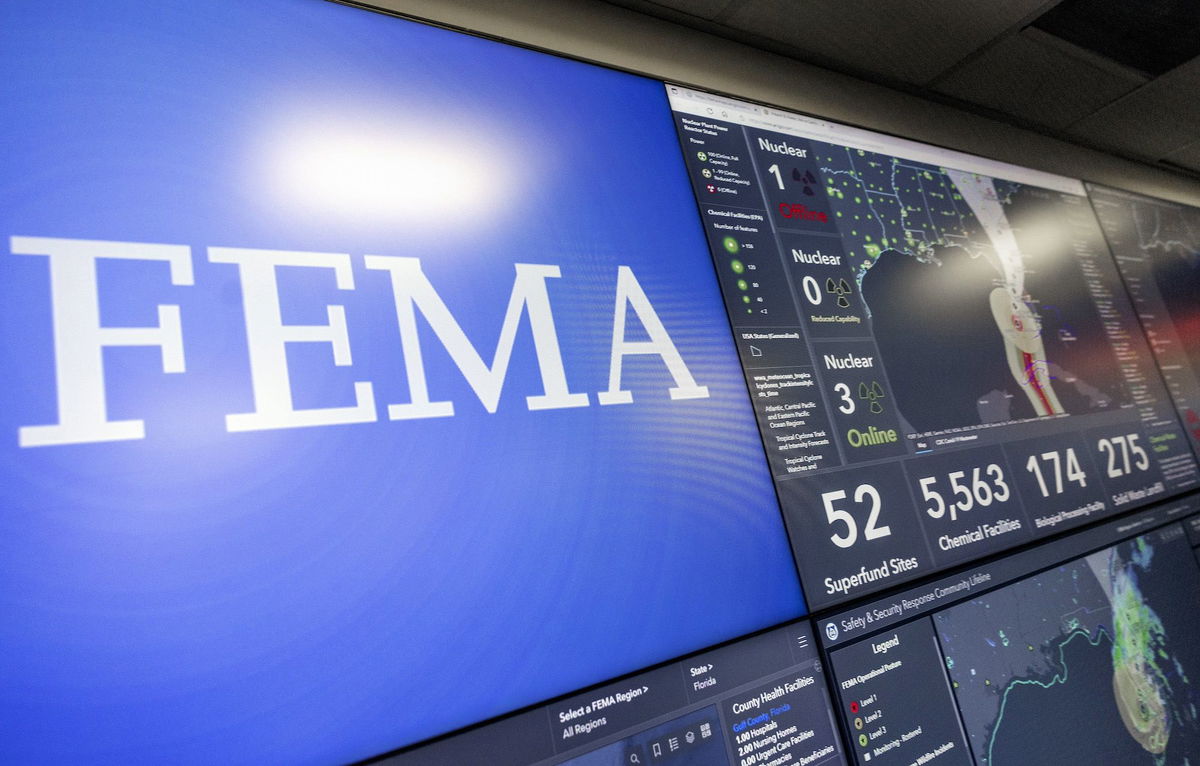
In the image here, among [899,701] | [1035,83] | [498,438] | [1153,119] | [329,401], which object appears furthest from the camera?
[1153,119]

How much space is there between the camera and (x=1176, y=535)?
219 centimetres

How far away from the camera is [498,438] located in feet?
3.99

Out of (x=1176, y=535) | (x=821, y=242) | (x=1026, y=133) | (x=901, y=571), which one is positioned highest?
(x=1026, y=133)

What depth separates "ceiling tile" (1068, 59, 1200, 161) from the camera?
8.24ft

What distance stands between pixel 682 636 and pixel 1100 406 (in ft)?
5.75

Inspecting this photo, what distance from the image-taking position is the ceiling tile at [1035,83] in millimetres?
2230

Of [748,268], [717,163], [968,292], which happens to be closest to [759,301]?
[748,268]

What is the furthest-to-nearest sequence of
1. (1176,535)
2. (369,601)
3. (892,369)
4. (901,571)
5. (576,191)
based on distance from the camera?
(1176,535) < (892,369) < (901,571) < (576,191) < (369,601)

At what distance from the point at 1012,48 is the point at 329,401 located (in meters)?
2.25

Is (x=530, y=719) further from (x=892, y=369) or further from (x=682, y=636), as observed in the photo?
(x=892, y=369)

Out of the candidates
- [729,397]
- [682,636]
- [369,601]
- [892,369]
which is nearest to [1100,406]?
[892,369]

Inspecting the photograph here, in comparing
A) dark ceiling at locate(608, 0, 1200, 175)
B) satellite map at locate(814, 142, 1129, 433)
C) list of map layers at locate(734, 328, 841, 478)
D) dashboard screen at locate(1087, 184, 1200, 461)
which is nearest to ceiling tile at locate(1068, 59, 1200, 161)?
dark ceiling at locate(608, 0, 1200, 175)

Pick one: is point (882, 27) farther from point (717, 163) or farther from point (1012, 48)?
point (717, 163)

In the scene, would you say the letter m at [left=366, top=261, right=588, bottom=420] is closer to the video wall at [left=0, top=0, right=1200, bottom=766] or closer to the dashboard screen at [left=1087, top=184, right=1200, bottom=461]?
the video wall at [left=0, top=0, right=1200, bottom=766]
